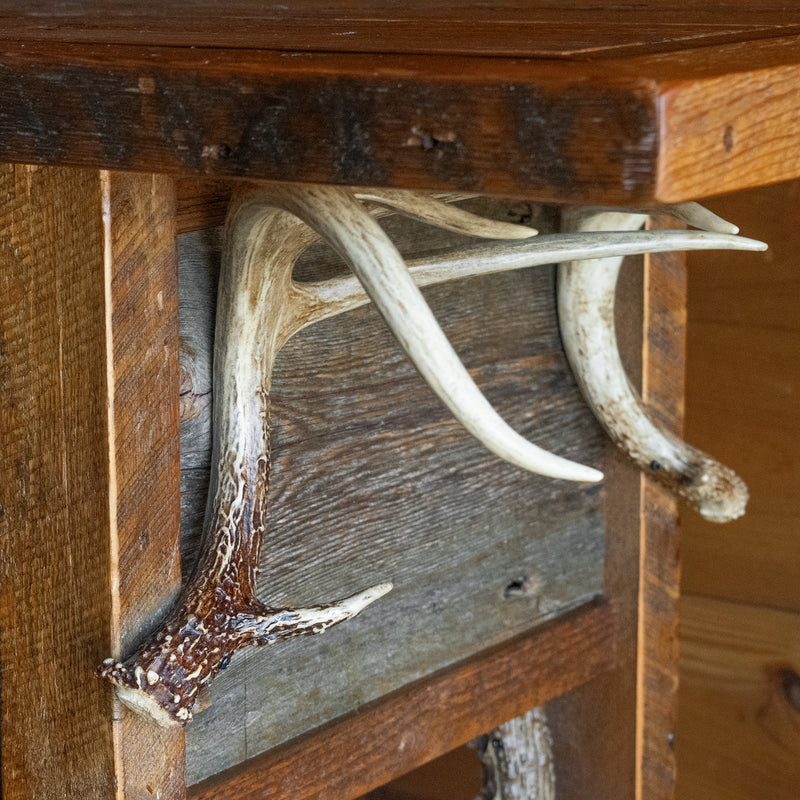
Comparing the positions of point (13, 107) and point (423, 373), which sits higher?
point (13, 107)

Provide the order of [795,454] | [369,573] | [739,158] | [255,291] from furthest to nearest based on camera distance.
Result: [795,454] < [369,573] < [255,291] < [739,158]

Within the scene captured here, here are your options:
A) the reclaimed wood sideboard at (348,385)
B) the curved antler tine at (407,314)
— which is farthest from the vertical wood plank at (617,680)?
the curved antler tine at (407,314)

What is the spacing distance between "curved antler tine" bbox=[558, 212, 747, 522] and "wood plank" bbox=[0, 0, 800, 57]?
9.6 inches

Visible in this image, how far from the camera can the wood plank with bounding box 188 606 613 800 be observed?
0.80 meters

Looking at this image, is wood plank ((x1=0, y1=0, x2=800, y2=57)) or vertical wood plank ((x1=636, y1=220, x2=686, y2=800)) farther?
vertical wood plank ((x1=636, y1=220, x2=686, y2=800))

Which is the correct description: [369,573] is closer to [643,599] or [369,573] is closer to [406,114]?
[643,599]

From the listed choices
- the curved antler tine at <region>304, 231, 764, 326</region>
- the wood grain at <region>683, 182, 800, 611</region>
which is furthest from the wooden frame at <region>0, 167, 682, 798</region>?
the wood grain at <region>683, 182, 800, 611</region>

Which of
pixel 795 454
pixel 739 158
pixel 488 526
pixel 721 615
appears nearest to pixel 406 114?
pixel 739 158

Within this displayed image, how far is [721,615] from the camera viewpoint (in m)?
1.52

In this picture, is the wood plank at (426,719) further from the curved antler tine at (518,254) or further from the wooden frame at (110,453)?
the curved antler tine at (518,254)

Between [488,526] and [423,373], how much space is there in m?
0.37

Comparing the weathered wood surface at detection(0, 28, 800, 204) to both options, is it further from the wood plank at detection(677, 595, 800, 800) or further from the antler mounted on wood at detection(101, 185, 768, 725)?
the wood plank at detection(677, 595, 800, 800)

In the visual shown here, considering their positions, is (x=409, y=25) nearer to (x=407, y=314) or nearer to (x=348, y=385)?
(x=407, y=314)

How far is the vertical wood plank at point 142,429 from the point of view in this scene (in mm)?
627
